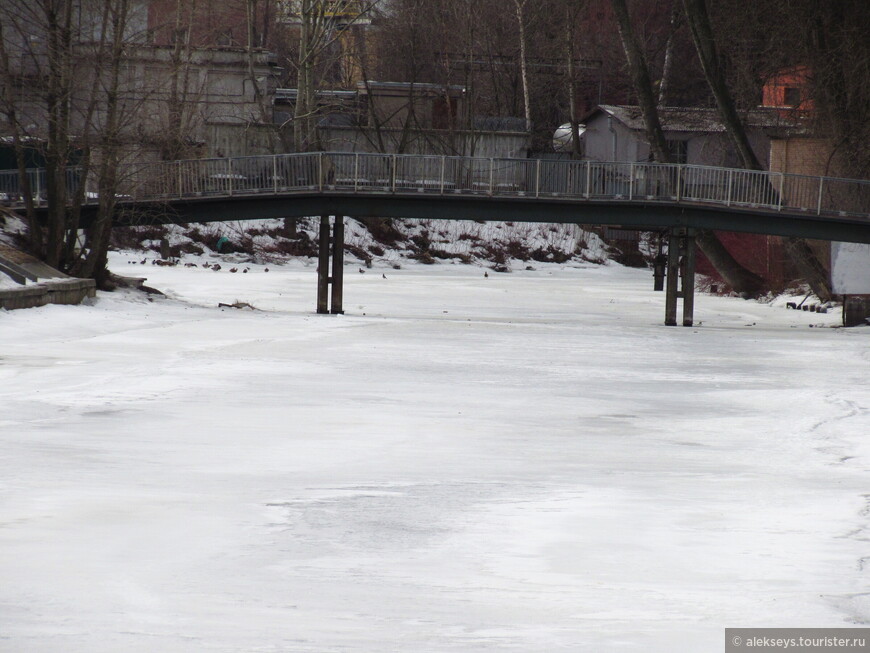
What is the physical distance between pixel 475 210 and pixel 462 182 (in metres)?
0.99

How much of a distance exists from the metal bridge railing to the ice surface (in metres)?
9.97

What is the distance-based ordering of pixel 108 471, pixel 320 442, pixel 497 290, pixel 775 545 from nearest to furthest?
pixel 775 545
pixel 108 471
pixel 320 442
pixel 497 290

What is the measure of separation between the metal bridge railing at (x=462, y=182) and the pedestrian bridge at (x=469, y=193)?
3cm

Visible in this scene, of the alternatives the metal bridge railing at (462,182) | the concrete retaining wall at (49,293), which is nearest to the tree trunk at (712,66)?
the metal bridge railing at (462,182)

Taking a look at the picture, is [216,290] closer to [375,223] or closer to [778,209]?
[778,209]

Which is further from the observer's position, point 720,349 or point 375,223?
point 375,223

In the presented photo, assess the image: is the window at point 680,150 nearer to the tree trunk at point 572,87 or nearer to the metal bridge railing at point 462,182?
the tree trunk at point 572,87

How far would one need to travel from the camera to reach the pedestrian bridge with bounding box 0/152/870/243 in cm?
3394

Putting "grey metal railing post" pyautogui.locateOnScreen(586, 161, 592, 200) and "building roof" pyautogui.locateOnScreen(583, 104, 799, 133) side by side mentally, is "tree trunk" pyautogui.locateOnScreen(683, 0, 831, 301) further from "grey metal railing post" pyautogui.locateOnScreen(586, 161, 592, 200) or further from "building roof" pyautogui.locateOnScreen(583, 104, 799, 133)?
"grey metal railing post" pyautogui.locateOnScreen(586, 161, 592, 200)

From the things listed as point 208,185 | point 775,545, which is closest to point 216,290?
point 208,185

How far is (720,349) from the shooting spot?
27.3 meters

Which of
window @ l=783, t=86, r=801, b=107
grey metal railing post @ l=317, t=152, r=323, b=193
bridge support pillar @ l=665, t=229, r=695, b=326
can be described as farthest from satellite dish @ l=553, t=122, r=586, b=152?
grey metal railing post @ l=317, t=152, r=323, b=193

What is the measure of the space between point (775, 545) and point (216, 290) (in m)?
34.5

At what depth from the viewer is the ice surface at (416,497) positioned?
729cm
